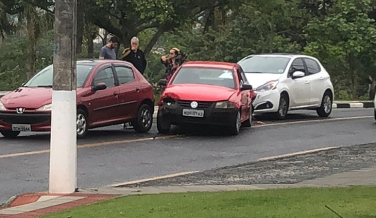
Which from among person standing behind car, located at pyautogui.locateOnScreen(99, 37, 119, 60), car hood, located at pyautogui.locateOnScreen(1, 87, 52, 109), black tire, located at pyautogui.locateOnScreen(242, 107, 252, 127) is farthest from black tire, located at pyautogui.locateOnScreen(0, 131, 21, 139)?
black tire, located at pyautogui.locateOnScreen(242, 107, 252, 127)

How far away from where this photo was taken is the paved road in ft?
38.0

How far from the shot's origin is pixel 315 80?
73.5 feet

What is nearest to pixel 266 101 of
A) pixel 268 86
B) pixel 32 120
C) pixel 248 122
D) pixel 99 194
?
pixel 268 86

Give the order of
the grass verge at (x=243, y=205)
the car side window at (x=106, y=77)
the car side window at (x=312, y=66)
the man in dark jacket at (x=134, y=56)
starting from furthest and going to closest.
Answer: the car side window at (x=312, y=66) < the man in dark jacket at (x=134, y=56) < the car side window at (x=106, y=77) < the grass verge at (x=243, y=205)

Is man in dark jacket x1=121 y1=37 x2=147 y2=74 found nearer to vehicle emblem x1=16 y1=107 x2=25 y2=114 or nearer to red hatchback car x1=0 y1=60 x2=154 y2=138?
red hatchback car x1=0 y1=60 x2=154 y2=138

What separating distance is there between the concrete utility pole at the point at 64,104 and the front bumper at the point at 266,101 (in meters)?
10.8

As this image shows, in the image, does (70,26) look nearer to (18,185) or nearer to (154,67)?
(18,185)

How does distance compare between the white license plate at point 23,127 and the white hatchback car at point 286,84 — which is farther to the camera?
the white hatchback car at point 286,84

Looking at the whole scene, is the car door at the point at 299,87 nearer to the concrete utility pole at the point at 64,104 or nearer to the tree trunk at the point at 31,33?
the concrete utility pole at the point at 64,104

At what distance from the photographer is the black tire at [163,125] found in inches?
671

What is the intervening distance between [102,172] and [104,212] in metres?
3.95

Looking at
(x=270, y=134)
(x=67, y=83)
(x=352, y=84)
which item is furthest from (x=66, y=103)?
(x=352, y=84)

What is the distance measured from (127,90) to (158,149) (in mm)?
2724

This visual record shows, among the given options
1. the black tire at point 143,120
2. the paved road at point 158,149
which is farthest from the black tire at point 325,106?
the black tire at point 143,120
